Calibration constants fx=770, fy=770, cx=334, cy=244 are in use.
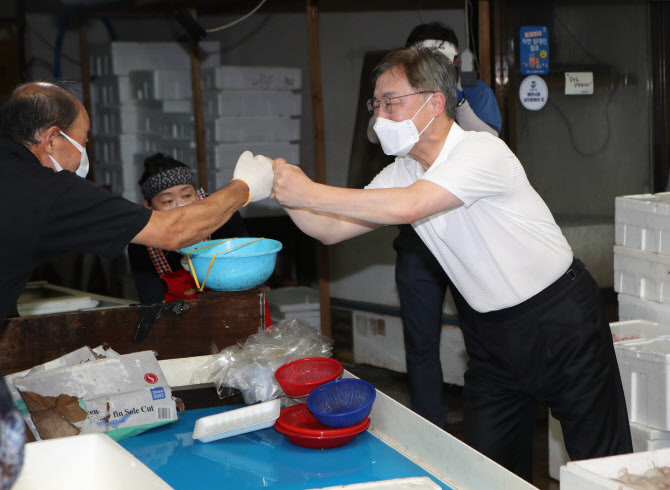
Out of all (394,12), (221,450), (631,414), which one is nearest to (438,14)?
(394,12)

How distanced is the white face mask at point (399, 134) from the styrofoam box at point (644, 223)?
55.6 inches

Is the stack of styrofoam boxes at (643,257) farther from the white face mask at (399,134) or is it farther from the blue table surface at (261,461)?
the blue table surface at (261,461)

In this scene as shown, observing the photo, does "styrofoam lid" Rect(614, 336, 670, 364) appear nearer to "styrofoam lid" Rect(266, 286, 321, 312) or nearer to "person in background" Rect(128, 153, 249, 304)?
"person in background" Rect(128, 153, 249, 304)

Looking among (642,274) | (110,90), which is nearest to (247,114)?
(110,90)

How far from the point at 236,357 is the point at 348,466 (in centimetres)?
64

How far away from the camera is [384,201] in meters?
2.09

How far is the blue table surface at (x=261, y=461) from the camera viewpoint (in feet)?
6.13

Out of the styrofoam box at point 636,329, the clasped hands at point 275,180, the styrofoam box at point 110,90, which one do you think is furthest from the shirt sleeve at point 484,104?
the styrofoam box at point 110,90

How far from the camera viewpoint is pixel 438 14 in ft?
15.3

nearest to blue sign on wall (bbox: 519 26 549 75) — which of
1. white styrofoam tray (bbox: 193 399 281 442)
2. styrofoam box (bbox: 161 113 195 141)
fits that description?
styrofoam box (bbox: 161 113 195 141)

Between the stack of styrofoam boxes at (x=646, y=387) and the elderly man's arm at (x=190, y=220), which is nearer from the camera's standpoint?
the elderly man's arm at (x=190, y=220)

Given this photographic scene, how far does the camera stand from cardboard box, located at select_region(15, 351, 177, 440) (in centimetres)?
210

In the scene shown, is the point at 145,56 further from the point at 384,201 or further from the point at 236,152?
the point at 384,201

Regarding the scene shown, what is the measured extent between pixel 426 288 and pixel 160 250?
122 cm
